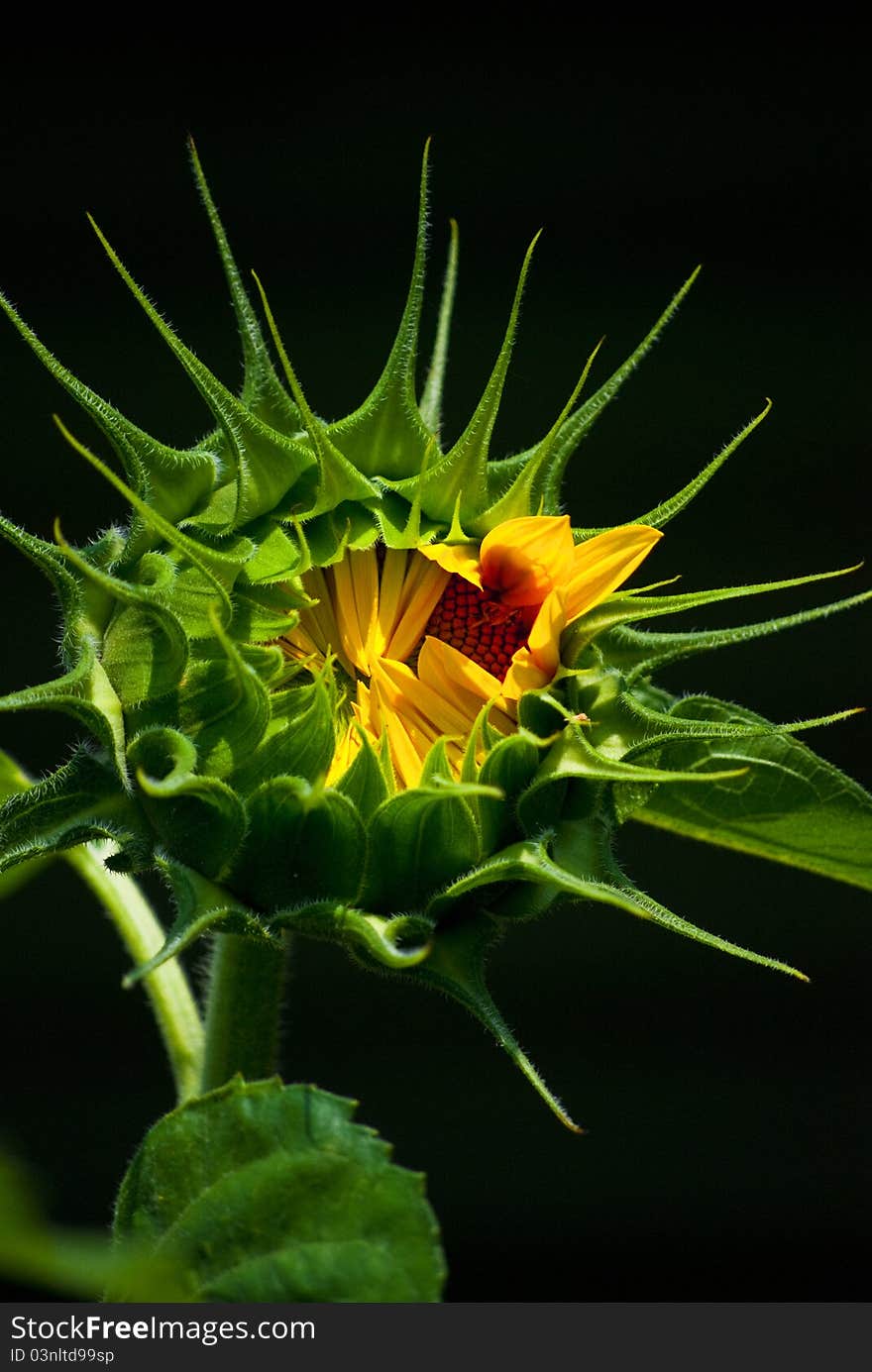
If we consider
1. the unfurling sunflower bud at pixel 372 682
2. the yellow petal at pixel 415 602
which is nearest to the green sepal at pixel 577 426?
the unfurling sunflower bud at pixel 372 682

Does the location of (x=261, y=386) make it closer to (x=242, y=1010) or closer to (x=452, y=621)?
(x=452, y=621)

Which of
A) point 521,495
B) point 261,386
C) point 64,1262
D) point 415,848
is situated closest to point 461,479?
point 521,495

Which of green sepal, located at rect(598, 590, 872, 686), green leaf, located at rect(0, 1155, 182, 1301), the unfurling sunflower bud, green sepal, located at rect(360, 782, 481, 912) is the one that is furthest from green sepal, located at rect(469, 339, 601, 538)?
green leaf, located at rect(0, 1155, 182, 1301)

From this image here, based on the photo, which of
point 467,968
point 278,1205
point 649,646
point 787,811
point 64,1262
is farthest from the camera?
point 787,811

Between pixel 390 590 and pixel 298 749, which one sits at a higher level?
pixel 390 590

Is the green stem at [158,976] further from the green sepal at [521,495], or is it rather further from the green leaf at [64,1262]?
the green leaf at [64,1262]

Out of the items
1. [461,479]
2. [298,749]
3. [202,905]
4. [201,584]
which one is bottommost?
[202,905]

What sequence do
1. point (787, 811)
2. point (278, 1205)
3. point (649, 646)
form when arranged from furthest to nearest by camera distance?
point (787, 811)
point (649, 646)
point (278, 1205)
